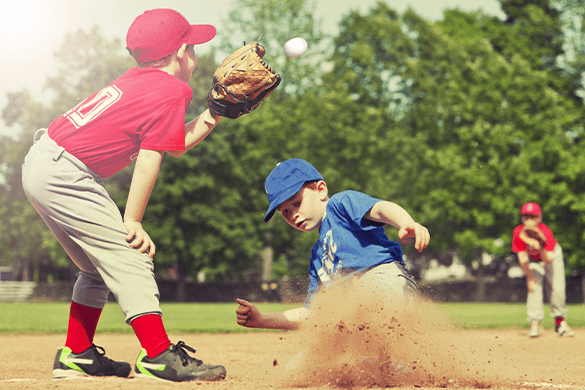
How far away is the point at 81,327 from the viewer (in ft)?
13.0

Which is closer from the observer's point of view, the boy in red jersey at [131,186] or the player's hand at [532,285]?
the boy in red jersey at [131,186]

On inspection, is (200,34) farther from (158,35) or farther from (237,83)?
(237,83)

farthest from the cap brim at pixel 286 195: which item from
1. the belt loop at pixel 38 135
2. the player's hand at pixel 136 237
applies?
the belt loop at pixel 38 135

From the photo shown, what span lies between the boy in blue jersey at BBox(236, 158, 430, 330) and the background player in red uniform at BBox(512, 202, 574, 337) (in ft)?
16.2

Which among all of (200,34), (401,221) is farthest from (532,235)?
(200,34)

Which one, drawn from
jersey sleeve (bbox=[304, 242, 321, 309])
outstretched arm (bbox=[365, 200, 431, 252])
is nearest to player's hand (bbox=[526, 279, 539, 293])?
jersey sleeve (bbox=[304, 242, 321, 309])

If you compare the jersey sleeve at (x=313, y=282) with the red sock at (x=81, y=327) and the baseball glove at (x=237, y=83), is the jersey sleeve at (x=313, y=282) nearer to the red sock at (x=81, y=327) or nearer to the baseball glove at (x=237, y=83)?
the baseball glove at (x=237, y=83)

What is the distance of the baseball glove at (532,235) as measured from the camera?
804cm

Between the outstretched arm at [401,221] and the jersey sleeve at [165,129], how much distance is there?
120 centimetres

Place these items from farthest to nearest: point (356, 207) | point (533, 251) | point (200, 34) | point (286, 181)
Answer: point (533, 251), point (200, 34), point (286, 181), point (356, 207)

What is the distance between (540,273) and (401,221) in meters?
5.88

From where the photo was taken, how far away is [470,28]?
31406 mm

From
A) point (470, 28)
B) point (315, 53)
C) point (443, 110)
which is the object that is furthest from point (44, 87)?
point (470, 28)

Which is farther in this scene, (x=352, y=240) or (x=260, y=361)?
(x=260, y=361)
